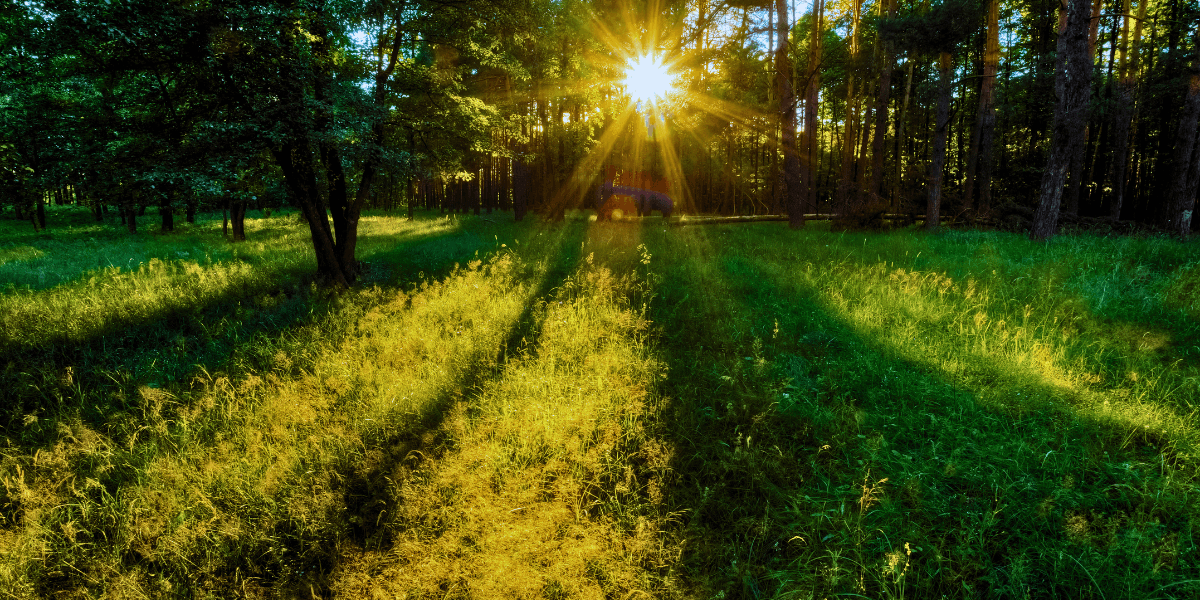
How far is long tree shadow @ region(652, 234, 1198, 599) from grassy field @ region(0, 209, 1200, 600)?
0.02 metres

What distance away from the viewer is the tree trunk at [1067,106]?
30.3 ft

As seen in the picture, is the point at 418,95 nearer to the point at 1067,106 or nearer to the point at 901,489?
the point at 901,489

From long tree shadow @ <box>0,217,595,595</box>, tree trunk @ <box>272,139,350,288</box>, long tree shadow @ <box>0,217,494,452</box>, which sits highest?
tree trunk @ <box>272,139,350,288</box>

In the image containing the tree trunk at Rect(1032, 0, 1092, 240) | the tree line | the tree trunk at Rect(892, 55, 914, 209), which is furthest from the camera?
the tree trunk at Rect(892, 55, 914, 209)

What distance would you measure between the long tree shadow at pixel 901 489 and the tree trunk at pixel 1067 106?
387 inches

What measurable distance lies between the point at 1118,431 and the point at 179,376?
799 centimetres

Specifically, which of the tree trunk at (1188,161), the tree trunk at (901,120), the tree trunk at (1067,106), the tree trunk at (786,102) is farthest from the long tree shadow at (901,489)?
the tree trunk at (901,120)

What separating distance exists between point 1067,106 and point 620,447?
1286 centimetres

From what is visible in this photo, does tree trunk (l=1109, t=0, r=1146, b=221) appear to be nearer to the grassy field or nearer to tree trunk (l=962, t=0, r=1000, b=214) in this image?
tree trunk (l=962, t=0, r=1000, b=214)

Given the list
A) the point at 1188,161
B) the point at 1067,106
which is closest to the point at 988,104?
the point at 1188,161

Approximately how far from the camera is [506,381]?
406cm

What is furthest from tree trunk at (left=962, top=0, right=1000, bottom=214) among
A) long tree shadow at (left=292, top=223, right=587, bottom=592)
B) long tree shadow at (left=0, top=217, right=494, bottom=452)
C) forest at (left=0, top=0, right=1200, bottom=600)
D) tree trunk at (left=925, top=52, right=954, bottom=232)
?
long tree shadow at (left=0, top=217, right=494, bottom=452)

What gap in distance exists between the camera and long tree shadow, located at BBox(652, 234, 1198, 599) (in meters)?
2.17

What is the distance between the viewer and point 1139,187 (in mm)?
24609
